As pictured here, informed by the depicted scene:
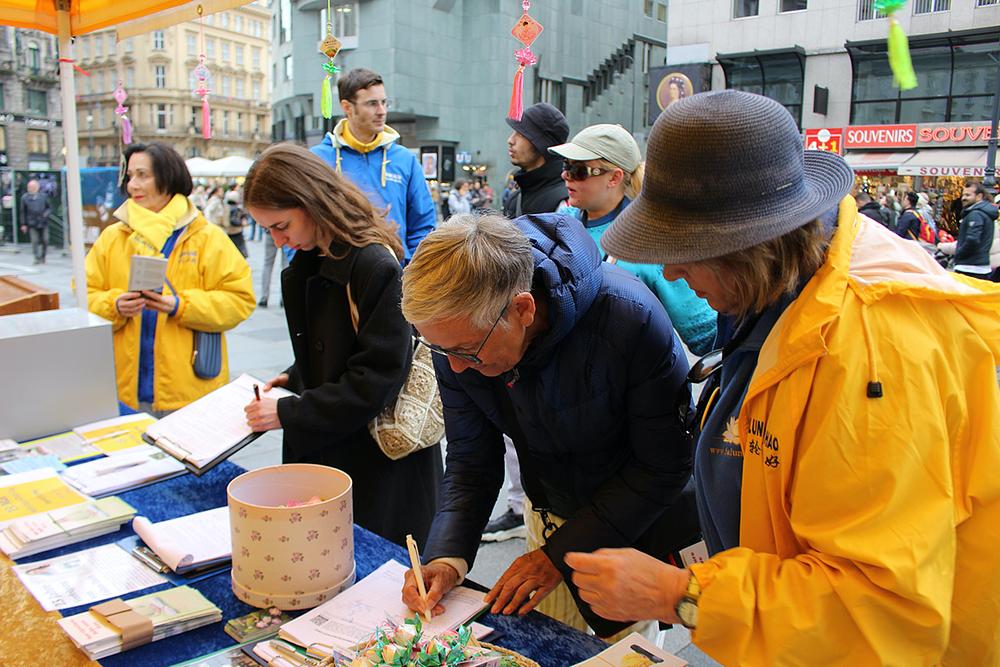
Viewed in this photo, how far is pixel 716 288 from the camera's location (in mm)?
994

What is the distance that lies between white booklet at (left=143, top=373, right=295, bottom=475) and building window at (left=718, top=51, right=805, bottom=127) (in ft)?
60.2

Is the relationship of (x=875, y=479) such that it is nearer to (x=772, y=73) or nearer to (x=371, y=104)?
→ (x=371, y=104)

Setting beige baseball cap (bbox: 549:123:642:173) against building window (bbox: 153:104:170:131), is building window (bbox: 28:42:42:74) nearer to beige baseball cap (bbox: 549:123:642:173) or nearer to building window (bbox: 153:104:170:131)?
beige baseball cap (bbox: 549:123:642:173)

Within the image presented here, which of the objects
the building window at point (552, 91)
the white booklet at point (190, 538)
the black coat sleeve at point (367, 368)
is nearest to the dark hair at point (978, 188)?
the black coat sleeve at point (367, 368)

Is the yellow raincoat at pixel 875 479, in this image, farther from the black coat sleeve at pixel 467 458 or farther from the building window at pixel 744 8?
the building window at pixel 744 8

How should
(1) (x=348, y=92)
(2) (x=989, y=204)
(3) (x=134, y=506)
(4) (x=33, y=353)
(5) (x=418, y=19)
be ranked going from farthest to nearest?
(5) (x=418, y=19) < (2) (x=989, y=204) < (1) (x=348, y=92) < (4) (x=33, y=353) < (3) (x=134, y=506)

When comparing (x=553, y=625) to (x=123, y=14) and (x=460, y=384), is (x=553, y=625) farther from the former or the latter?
(x=123, y=14)

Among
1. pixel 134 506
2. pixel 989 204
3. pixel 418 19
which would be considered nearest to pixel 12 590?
pixel 134 506

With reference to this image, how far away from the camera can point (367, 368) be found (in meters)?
1.78

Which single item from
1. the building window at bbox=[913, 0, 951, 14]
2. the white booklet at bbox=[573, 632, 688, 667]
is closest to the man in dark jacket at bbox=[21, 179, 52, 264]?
the white booklet at bbox=[573, 632, 688, 667]

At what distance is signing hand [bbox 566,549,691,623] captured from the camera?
37.0 inches

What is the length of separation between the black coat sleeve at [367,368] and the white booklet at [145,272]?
3.27ft

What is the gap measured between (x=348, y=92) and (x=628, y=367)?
2.64m

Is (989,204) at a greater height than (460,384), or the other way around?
(989,204)
